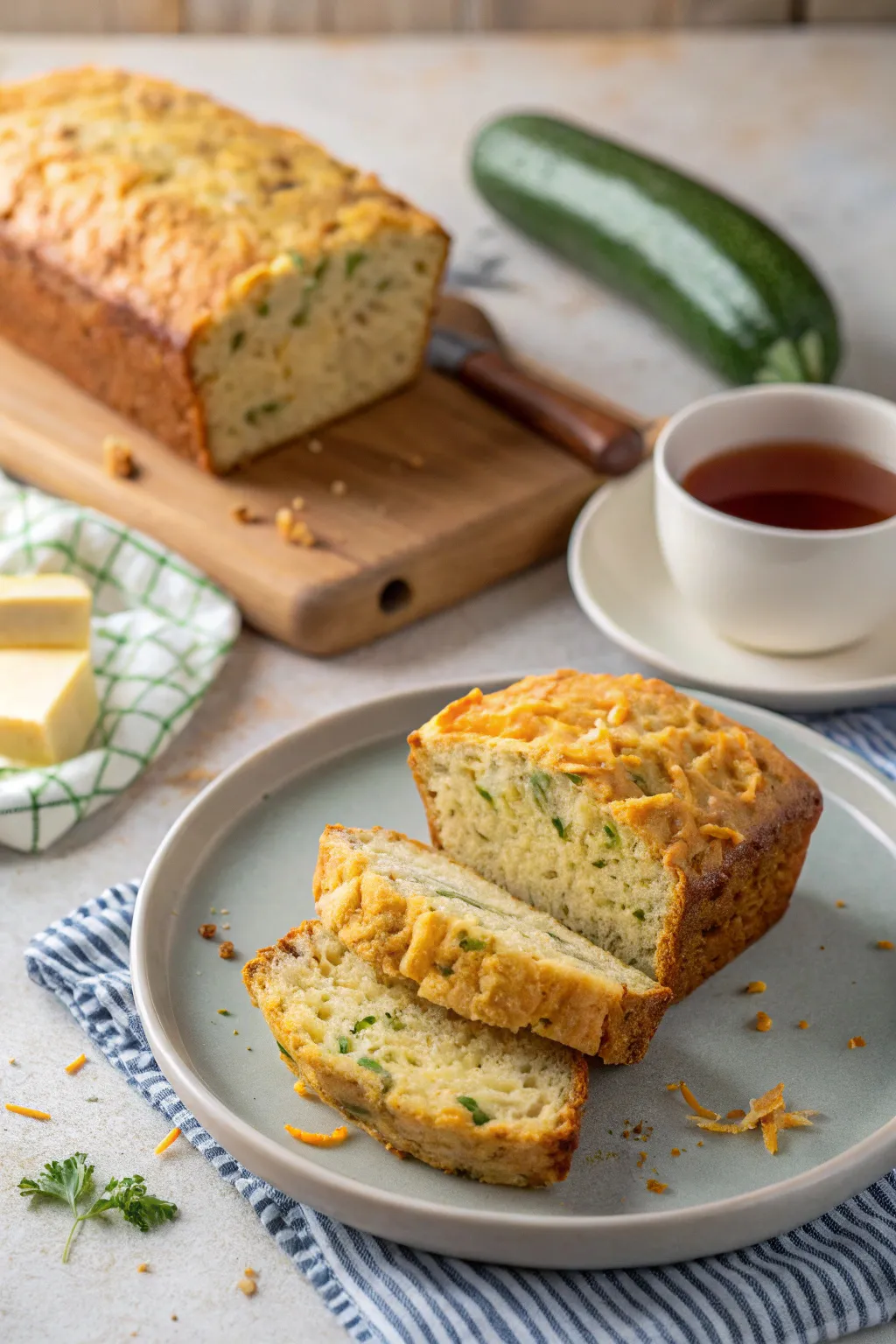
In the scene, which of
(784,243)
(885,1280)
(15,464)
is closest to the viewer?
(885,1280)

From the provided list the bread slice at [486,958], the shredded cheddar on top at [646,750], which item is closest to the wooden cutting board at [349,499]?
the shredded cheddar on top at [646,750]

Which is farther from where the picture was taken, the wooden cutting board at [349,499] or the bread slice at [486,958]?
the wooden cutting board at [349,499]

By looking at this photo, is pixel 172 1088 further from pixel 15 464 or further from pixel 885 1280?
pixel 15 464

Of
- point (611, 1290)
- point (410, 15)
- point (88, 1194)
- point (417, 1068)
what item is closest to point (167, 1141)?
point (88, 1194)

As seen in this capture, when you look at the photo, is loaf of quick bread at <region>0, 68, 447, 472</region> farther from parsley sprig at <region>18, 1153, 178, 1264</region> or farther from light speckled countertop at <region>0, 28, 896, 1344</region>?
parsley sprig at <region>18, 1153, 178, 1264</region>

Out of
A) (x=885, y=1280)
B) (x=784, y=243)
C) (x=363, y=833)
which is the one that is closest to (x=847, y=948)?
(x=885, y=1280)

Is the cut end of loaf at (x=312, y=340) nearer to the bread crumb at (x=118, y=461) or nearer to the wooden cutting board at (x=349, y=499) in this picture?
the wooden cutting board at (x=349, y=499)
